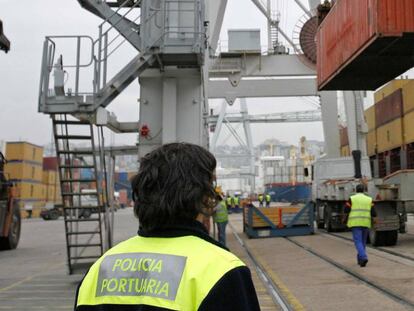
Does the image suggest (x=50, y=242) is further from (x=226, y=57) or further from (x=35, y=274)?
(x=226, y=57)

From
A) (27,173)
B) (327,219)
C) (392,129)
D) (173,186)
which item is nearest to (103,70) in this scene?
(173,186)

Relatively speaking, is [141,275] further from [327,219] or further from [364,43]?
[327,219]

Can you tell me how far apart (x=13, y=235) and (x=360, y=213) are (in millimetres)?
11761

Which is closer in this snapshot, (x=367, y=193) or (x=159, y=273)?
(x=159, y=273)

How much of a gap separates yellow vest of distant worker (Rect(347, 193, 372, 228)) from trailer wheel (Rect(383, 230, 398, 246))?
13.8 feet

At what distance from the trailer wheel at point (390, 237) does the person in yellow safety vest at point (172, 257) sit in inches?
495

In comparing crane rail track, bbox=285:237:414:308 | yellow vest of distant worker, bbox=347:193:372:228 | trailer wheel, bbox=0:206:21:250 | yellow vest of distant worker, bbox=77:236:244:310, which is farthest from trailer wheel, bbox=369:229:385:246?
yellow vest of distant worker, bbox=77:236:244:310

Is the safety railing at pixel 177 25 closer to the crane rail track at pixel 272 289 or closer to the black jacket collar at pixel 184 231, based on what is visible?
the crane rail track at pixel 272 289

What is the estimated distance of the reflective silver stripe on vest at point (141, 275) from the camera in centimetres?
145

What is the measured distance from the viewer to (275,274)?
9.27 metres

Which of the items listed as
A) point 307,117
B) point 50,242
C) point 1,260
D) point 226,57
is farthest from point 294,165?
point 1,260

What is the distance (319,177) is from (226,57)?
7.09 metres

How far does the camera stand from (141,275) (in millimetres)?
1527

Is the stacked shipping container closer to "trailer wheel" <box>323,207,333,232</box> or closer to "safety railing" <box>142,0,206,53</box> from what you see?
"trailer wheel" <box>323,207,333,232</box>
